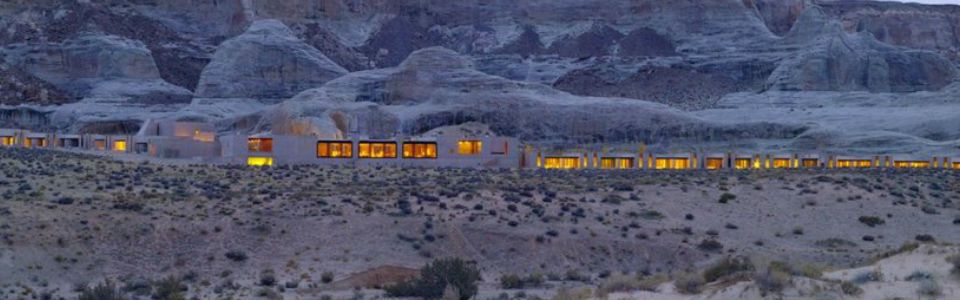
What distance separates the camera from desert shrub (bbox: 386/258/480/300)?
31.4 metres

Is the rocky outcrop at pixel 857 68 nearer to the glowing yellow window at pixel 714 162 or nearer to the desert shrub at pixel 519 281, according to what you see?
the glowing yellow window at pixel 714 162

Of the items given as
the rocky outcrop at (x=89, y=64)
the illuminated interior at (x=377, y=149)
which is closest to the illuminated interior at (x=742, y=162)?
the illuminated interior at (x=377, y=149)

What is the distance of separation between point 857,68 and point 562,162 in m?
56.4

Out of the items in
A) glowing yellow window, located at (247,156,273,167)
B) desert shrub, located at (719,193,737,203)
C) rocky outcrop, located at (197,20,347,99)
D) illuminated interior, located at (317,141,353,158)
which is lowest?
desert shrub, located at (719,193,737,203)

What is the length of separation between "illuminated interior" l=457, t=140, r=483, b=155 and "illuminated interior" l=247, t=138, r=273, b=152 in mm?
10485

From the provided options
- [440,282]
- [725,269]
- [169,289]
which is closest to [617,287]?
[725,269]

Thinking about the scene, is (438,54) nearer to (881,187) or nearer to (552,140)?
(552,140)

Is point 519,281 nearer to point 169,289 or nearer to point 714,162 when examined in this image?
point 169,289

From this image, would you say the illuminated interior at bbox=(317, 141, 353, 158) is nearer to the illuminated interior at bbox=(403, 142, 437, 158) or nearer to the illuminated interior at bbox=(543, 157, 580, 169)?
the illuminated interior at bbox=(403, 142, 437, 158)

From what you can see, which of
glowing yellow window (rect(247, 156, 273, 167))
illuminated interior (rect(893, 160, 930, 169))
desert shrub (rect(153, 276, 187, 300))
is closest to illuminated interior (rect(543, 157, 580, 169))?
glowing yellow window (rect(247, 156, 273, 167))

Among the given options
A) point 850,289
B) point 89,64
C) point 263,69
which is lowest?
point 850,289

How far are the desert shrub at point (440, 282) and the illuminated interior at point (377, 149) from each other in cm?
4170

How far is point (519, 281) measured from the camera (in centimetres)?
3538

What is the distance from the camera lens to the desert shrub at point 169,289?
3109 centimetres
